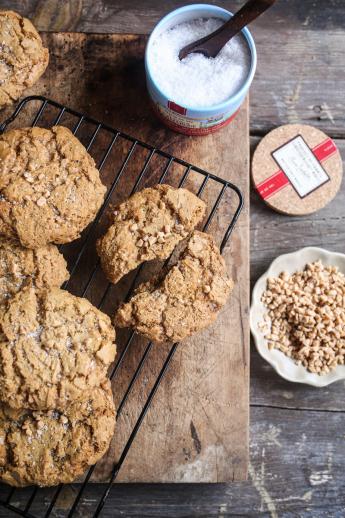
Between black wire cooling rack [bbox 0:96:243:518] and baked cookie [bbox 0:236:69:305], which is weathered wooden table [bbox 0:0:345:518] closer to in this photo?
black wire cooling rack [bbox 0:96:243:518]

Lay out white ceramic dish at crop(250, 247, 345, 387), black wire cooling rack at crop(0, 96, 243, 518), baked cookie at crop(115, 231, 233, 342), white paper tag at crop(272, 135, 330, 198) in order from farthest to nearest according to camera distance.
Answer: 1. white paper tag at crop(272, 135, 330, 198)
2. white ceramic dish at crop(250, 247, 345, 387)
3. black wire cooling rack at crop(0, 96, 243, 518)
4. baked cookie at crop(115, 231, 233, 342)

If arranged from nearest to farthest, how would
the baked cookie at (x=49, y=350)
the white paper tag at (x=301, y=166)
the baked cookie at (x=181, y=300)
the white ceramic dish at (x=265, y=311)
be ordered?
1. the baked cookie at (x=49, y=350)
2. the baked cookie at (x=181, y=300)
3. the white ceramic dish at (x=265, y=311)
4. the white paper tag at (x=301, y=166)

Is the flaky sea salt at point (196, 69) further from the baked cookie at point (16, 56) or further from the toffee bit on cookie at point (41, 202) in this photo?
the toffee bit on cookie at point (41, 202)

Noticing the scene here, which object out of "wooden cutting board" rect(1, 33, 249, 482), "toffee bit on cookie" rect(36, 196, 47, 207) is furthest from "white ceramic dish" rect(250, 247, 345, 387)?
"toffee bit on cookie" rect(36, 196, 47, 207)

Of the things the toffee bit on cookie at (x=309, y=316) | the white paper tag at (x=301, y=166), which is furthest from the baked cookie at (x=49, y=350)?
the white paper tag at (x=301, y=166)

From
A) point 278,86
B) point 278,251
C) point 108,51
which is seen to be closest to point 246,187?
point 278,251

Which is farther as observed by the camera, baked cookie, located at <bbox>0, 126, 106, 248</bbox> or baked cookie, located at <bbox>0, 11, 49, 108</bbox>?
baked cookie, located at <bbox>0, 11, 49, 108</bbox>

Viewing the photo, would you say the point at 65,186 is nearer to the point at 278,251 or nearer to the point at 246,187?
the point at 246,187
